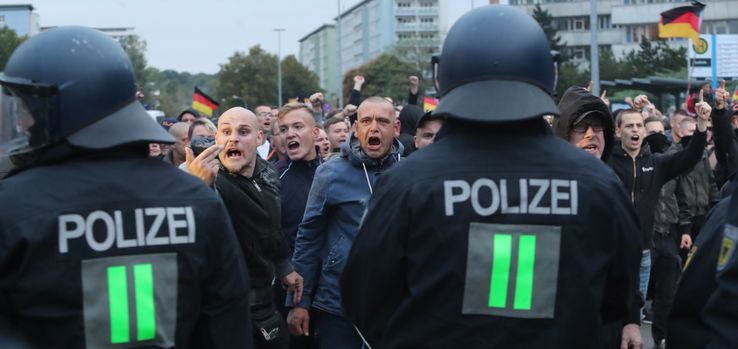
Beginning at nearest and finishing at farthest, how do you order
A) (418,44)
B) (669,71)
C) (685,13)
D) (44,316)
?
(44,316)
(685,13)
(669,71)
(418,44)

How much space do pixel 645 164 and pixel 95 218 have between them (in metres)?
5.50

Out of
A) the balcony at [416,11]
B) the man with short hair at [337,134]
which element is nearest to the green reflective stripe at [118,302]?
the man with short hair at [337,134]

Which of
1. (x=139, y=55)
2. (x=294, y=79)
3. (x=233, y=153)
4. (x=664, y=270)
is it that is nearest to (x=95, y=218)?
(x=233, y=153)

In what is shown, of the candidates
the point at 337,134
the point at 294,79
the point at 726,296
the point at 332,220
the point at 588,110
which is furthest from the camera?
the point at 294,79

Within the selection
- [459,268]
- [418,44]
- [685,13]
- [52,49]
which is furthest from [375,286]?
[418,44]

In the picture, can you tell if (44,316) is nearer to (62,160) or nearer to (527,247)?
(62,160)

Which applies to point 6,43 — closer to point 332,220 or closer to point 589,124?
point 332,220

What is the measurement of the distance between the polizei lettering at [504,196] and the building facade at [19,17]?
150m

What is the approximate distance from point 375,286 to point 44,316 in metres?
1.03

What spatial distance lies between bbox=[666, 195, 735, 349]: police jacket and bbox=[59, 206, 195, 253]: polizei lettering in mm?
1564

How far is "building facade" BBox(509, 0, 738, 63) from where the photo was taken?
277 feet

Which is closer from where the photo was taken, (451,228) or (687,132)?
(451,228)

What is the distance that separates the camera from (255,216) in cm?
585

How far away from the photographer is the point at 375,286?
11.3ft
